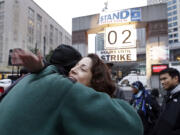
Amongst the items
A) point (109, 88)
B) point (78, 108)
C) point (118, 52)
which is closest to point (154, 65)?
point (118, 52)

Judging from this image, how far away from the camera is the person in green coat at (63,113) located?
0.80 meters

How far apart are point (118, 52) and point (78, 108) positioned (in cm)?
828


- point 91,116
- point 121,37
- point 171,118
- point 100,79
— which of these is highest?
point 121,37

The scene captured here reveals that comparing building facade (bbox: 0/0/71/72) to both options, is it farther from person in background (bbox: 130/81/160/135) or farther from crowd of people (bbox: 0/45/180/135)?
crowd of people (bbox: 0/45/180/135)

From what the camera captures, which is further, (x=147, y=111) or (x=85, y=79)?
(x=147, y=111)

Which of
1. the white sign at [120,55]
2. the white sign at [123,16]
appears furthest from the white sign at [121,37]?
the white sign at [123,16]

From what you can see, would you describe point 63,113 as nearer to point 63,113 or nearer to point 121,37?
point 63,113

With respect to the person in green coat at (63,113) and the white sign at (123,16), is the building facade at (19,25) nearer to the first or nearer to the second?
the white sign at (123,16)

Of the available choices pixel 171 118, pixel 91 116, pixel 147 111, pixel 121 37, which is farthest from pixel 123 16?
pixel 91 116

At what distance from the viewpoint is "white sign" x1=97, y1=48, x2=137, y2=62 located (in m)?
8.62

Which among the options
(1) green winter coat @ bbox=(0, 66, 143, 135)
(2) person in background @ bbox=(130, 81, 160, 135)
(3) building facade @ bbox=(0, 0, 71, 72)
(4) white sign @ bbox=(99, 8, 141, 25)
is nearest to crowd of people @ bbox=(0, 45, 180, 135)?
(1) green winter coat @ bbox=(0, 66, 143, 135)

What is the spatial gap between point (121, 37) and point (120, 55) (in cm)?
101

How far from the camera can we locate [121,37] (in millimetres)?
8703

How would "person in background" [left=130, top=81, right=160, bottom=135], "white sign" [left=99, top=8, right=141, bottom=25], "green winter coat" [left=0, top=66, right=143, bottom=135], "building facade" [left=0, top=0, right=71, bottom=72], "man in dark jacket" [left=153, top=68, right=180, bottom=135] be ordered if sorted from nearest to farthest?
"green winter coat" [left=0, top=66, right=143, bottom=135]
"man in dark jacket" [left=153, top=68, right=180, bottom=135]
"person in background" [left=130, top=81, right=160, bottom=135]
"white sign" [left=99, top=8, right=141, bottom=25]
"building facade" [left=0, top=0, right=71, bottom=72]
